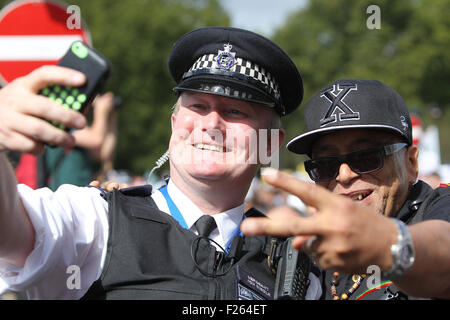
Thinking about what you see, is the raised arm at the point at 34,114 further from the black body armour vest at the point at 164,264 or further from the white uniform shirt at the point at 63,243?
the black body armour vest at the point at 164,264

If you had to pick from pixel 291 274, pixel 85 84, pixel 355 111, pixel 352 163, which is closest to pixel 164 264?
pixel 291 274

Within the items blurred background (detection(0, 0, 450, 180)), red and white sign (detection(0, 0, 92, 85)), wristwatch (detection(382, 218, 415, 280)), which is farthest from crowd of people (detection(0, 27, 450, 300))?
blurred background (detection(0, 0, 450, 180))

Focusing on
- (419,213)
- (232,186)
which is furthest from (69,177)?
(419,213)

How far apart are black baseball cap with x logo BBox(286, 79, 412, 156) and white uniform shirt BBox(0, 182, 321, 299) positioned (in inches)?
34.3

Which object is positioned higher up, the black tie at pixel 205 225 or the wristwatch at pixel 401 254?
the wristwatch at pixel 401 254

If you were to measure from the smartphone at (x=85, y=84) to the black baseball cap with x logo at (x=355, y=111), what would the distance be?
5.23ft

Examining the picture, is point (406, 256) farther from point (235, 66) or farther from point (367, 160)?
point (235, 66)

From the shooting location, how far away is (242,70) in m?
2.81

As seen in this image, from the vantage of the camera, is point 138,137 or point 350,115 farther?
point 138,137

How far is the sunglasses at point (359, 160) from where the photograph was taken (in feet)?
9.61

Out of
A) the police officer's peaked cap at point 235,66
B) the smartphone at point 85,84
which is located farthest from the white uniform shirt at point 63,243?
the police officer's peaked cap at point 235,66
